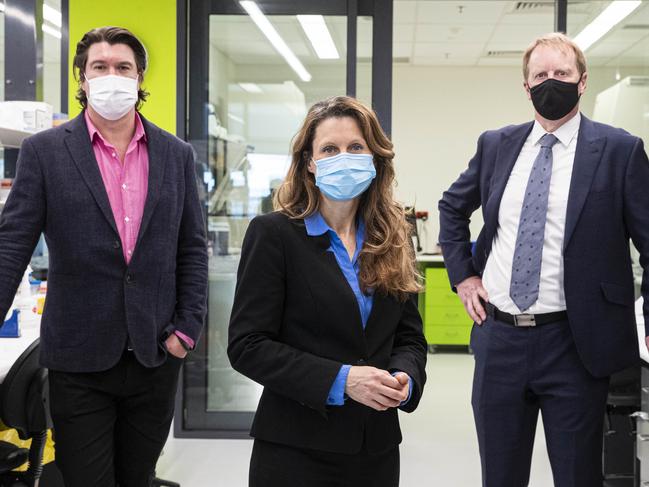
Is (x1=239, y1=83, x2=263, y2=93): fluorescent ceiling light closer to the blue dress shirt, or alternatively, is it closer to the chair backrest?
the chair backrest

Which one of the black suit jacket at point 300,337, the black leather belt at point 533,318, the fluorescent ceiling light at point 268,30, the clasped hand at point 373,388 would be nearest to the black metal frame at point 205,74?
the fluorescent ceiling light at point 268,30

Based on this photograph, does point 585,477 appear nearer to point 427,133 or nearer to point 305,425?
point 305,425

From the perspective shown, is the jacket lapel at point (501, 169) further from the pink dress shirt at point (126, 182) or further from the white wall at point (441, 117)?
the white wall at point (441, 117)

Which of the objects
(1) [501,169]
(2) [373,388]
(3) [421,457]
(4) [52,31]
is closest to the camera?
(2) [373,388]

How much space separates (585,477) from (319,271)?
Result: 3.42ft

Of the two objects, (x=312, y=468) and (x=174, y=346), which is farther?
(x=174, y=346)

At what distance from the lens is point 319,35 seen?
12.4 ft

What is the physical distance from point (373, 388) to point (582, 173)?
962mm

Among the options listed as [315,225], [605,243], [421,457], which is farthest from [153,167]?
[421,457]

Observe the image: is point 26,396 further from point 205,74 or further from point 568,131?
point 205,74

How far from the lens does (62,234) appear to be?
1663 millimetres

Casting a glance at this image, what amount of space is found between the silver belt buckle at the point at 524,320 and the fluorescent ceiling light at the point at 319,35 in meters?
2.27

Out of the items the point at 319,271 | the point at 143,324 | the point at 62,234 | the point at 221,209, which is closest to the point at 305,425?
the point at 319,271

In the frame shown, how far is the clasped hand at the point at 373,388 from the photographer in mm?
1291
